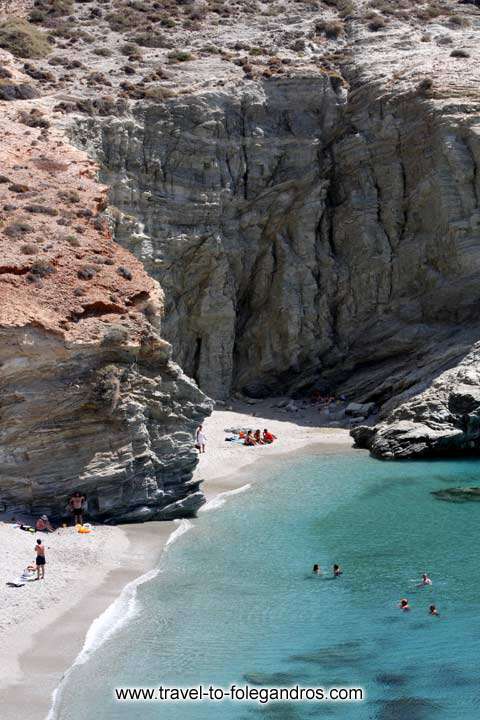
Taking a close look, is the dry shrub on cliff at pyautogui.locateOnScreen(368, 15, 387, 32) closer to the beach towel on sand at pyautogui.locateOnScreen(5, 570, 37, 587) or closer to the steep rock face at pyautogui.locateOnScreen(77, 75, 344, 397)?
the steep rock face at pyautogui.locateOnScreen(77, 75, 344, 397)

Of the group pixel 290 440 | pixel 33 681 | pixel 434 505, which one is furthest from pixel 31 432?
pixel 290 440

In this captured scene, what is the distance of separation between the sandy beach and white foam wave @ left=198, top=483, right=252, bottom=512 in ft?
1.16

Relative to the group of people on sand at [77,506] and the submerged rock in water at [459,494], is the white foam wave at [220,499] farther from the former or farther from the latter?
the submerged rock in water at [459,494]

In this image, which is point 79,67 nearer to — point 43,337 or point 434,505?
point 43,337

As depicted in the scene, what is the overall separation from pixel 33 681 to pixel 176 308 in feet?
124

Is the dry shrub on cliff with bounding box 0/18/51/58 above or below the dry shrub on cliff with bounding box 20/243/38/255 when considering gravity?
above

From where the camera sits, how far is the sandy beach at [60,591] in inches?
799

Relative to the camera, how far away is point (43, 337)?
31625 mm

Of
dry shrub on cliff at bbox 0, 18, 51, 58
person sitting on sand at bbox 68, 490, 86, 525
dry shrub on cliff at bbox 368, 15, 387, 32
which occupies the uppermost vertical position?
dry shrub on cliff at bbox 368, 15, 387, 32

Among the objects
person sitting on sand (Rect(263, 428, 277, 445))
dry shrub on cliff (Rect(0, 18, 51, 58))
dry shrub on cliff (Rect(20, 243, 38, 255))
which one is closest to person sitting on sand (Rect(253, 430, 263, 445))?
person sitting on sand (Rect(263, 428, 277, 445))

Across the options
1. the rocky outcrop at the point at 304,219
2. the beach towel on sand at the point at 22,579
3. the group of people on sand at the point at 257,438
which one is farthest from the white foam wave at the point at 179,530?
the rocky outcrop at the point at 304,219

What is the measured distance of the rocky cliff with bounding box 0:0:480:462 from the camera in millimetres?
55156

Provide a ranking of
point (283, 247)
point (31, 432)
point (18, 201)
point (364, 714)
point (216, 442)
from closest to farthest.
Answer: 1. point (364, 714)
2. point (31, 432)
3. point (18, 201)
4. point (216, 442)
5. point (283, 247)

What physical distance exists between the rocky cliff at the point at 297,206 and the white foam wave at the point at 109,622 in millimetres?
27802
